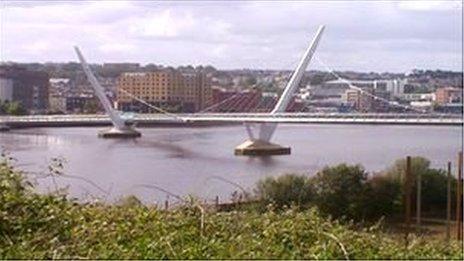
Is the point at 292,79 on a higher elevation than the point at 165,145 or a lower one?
higher

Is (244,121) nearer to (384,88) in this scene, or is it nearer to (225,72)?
(384,88)

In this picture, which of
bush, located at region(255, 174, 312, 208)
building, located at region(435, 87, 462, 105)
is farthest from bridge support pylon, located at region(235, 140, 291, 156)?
bush, located at region(255, 174, 312, 208)

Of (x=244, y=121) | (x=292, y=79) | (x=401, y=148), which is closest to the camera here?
(x=401, y=148)

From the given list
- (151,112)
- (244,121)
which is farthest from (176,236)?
(151,112)

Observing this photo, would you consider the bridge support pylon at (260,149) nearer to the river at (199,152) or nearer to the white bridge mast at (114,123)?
the river at (199,152)

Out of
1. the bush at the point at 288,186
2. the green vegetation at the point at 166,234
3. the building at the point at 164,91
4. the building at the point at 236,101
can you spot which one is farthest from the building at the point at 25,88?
the green vegetation at the point at 166,234

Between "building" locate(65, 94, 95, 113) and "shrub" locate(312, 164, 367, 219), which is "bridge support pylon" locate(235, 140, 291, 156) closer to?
"shrub" locate(312, 164, 367, 219)

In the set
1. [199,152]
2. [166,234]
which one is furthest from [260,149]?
[166,234]
